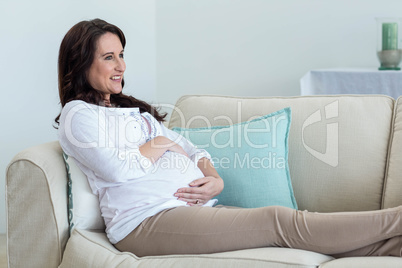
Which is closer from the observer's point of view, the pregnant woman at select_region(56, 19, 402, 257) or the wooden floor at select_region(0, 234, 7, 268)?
the pregnant woman at select_region(56, 19, 402, 257)

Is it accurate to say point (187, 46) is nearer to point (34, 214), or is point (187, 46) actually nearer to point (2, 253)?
point (2, 253)

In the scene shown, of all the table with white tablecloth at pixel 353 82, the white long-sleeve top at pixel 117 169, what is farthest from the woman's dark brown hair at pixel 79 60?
the table with white tablecloth at pixel 353 82

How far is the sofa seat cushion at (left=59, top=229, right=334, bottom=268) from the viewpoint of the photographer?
1.46 metres

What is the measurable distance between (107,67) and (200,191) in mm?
550

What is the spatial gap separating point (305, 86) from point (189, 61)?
42.9 inches

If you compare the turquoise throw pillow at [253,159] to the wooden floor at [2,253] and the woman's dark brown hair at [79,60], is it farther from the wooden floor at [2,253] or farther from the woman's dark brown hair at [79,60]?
the wooden floor at [2,253]

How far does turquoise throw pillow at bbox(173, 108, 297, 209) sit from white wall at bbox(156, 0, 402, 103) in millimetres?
1583

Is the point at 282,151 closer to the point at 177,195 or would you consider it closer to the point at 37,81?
the point at 177,195

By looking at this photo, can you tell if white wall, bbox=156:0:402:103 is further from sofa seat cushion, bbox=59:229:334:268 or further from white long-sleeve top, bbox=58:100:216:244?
sofa seat cushion, bbox=59:229:334:268

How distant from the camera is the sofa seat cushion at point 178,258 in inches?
57.4

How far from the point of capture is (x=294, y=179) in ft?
6.54

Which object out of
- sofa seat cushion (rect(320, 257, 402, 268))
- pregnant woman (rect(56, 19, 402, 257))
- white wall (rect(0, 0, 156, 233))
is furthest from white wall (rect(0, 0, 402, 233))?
sofa seat cushion (rect(320, 257, 402, 268))

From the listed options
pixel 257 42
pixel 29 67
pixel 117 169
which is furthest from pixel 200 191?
pixel 257 42

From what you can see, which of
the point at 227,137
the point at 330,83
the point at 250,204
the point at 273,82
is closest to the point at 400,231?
the point at 250,204
